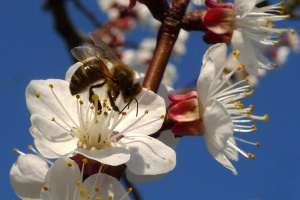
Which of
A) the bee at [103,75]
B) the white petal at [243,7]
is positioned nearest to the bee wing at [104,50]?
the bee at [103,75]

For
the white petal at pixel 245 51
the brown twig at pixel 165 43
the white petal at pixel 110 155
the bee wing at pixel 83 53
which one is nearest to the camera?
the white petal at pixel 110 155

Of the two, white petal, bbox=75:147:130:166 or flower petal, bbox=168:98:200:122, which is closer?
white petal, bbox=75:147:130:166

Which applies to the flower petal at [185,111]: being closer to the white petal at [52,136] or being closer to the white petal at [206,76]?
the white petal at [206,76]

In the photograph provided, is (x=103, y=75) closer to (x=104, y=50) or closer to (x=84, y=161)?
(x=104, y=50)

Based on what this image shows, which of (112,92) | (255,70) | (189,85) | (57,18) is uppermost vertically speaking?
(112,92)

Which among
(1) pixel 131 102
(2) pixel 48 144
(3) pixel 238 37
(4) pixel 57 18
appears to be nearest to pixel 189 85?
(4) pixel 57 18

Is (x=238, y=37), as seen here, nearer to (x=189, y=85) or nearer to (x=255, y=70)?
(x=255, y=70)

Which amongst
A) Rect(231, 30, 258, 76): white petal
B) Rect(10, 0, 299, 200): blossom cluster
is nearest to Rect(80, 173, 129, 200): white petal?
Rect(10, 0, 299, 200): blossom cluster

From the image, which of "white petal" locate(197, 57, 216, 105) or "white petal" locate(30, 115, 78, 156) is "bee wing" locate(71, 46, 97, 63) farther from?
"white petal" locate(197, 57, 216, 105)
